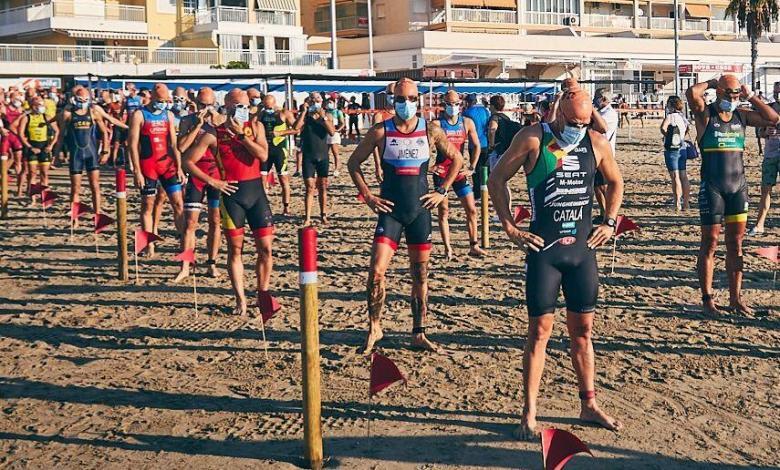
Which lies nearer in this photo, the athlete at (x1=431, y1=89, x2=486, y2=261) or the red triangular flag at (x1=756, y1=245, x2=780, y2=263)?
the red triangular flag at (x1=756, y1=245, x2=780, y2=263)

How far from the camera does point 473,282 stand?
1064cm

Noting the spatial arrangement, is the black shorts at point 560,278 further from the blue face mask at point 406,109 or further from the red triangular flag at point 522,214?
the red triangular flag at point 522,214

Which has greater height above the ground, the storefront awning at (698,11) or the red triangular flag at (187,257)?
the storefront awning at (698,11)

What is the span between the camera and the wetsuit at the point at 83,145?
15.0m

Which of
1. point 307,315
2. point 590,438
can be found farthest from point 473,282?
point 307,315

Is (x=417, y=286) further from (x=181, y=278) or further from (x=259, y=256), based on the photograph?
(x=181, y=278)

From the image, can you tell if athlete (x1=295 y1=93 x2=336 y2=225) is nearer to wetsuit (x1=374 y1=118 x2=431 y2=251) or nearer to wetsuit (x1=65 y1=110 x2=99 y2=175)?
wetsuit (x1=65 y1=110 x2=99 y2=175)

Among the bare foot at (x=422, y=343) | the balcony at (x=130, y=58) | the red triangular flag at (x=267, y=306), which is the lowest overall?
the bare foot at (x=422, y=343)

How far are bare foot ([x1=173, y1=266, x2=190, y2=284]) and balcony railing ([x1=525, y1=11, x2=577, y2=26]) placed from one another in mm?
62894

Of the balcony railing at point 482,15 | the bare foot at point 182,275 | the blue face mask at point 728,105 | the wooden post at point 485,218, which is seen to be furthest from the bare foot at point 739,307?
the balcony railing at point 482,15

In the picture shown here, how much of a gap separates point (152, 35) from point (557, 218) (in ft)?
170

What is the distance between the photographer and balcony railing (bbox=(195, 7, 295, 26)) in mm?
55688

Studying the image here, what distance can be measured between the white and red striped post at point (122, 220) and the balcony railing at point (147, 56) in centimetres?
3595

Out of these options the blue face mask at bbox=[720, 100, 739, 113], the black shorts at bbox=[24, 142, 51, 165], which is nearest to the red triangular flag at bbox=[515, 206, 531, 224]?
the blue face mask at bbox=[720, 100, 739, 113]
